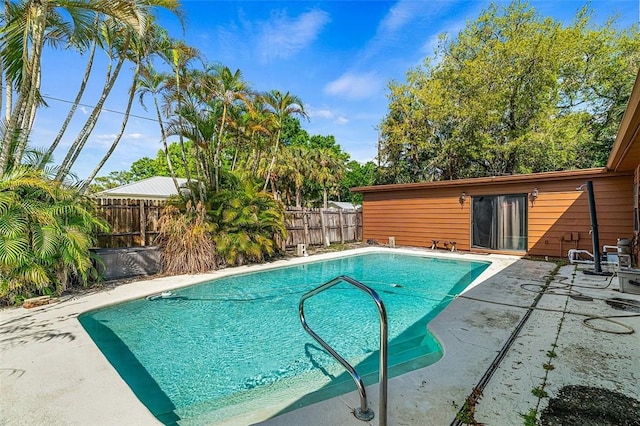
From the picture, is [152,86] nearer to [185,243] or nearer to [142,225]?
[142,225]

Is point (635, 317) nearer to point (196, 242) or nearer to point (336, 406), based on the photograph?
point (336, 406)

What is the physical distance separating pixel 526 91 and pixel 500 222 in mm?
8949

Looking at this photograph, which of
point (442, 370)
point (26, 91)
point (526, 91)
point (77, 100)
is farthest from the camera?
point (526, 91)

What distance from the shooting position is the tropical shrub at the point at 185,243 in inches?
288

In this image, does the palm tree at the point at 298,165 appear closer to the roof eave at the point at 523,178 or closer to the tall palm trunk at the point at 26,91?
the roof eave at the point at 523,178

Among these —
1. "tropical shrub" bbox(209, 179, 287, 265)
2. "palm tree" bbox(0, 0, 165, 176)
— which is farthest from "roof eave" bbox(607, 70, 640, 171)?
"tropical shrub" bbox(209, 179, 287, 265)

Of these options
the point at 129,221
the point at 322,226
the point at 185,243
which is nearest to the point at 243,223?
the point at 185,243

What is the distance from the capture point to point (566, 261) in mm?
8086

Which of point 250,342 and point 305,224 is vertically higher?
point 305,224

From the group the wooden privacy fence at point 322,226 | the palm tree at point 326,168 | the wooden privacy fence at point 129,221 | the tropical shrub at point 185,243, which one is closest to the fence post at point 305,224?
the wooden privacy fence at point 322,226

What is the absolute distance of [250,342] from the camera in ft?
12.5

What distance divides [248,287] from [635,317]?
5851mm

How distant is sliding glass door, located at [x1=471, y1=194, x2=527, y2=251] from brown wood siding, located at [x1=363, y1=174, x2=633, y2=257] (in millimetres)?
171

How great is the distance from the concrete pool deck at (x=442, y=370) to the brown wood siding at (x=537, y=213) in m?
4.46
